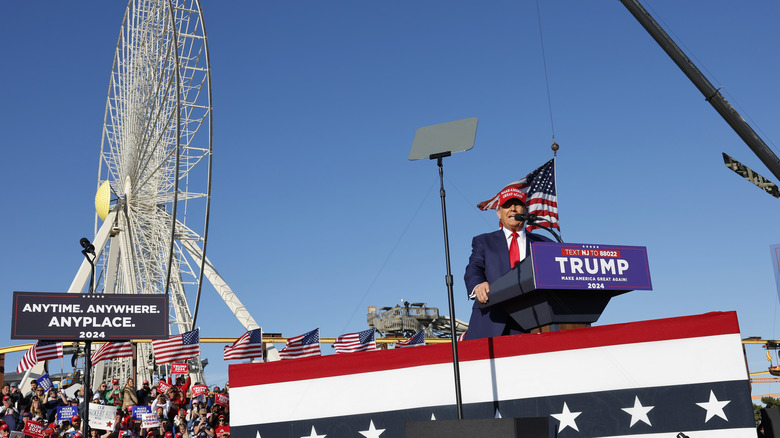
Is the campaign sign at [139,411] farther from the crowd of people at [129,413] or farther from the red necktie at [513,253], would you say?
the red necktie at [513,253]

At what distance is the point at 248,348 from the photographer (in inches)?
859

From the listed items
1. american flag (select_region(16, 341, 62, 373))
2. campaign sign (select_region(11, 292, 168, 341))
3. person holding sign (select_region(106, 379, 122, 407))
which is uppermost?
american flag (select_region(16, 341, 62, 373))

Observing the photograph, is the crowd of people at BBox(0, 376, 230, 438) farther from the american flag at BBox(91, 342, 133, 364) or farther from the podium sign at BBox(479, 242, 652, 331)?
the podium sign at BBox(479, 242, 652, 331)

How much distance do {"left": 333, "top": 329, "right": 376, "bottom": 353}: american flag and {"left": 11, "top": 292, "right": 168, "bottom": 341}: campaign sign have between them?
10532 millimetres

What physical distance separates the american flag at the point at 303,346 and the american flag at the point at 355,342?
71 cm

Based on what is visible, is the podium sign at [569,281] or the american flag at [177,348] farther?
the american flag at [177,348]

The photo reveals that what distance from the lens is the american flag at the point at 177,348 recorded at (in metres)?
21.5

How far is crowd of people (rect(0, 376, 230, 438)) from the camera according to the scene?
15.0 meters

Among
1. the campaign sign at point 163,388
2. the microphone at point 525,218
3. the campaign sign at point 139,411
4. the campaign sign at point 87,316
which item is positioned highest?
the campaign sign at point 87,316

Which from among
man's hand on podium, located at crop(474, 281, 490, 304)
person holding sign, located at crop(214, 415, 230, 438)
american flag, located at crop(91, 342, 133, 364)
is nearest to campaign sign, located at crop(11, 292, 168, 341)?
person holding sign, located at crop(214, 415, 230, 438)

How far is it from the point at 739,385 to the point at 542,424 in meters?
1.54

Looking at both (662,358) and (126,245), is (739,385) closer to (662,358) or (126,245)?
(662,358)

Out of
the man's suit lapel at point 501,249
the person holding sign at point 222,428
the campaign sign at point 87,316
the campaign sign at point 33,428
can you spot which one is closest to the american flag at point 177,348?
the campaign sign at point 33,428

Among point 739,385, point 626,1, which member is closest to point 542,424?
point 739,385
